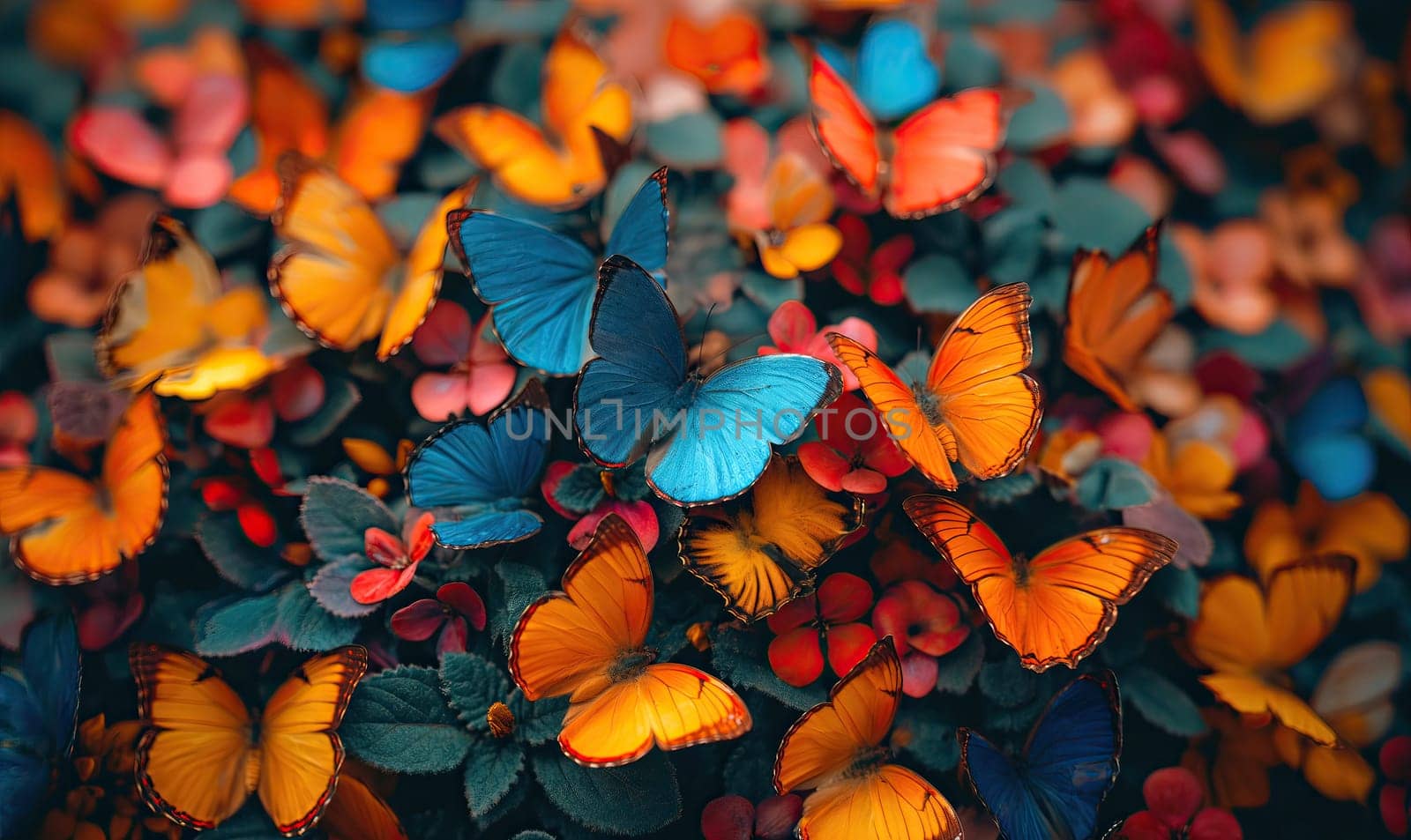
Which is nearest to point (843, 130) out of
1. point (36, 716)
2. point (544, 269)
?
point (544, 269)

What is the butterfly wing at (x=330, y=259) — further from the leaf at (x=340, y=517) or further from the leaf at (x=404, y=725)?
the leaf at (x=404, y=725)

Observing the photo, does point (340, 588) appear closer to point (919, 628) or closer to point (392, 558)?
point (392, 558)

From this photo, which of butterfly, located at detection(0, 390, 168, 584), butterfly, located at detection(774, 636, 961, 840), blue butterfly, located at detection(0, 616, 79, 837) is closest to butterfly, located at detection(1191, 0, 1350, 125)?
butterfly, located at detection(774, 636, 961, 840)

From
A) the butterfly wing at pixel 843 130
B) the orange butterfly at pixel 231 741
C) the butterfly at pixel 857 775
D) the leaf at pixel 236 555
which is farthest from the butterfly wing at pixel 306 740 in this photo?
the butterfly wing at pixel 843 130

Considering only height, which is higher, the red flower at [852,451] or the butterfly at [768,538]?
the red flower at [852,451]

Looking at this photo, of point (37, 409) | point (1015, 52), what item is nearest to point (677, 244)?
point (1015, 52)
